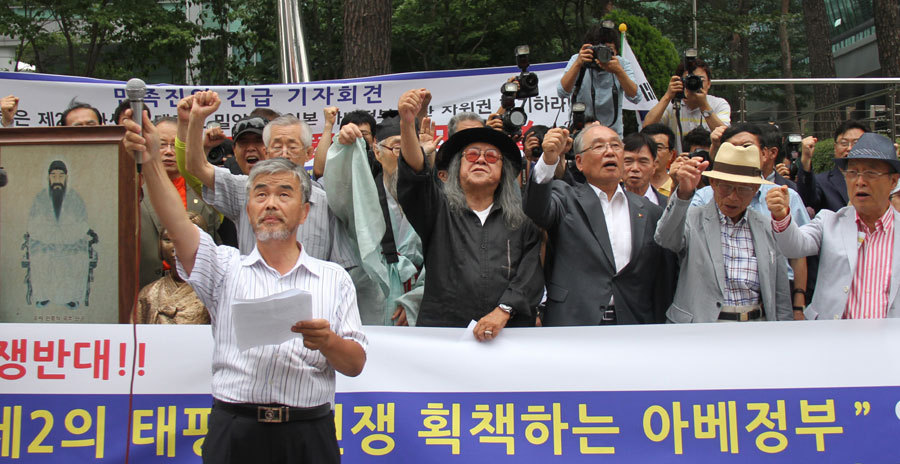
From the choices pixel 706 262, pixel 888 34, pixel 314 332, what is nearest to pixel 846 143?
pixel 706 262

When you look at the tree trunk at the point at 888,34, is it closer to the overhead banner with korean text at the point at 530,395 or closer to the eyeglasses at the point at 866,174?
the eyeglasses at the point at 866,174

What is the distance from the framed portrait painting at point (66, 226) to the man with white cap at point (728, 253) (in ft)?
8.13

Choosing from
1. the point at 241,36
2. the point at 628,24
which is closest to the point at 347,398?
the point at 628,24

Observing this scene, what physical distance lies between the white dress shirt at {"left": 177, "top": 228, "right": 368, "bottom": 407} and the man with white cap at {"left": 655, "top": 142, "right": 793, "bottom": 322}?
179 centimetres

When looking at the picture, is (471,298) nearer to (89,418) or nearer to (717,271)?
(717,271)

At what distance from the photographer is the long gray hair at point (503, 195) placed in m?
4.25

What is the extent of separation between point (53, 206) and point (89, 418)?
0.96 m

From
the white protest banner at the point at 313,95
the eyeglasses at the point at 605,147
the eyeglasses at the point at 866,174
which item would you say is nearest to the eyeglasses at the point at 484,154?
Result: the eyeglasses at the point at 605,147

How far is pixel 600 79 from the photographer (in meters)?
6.32

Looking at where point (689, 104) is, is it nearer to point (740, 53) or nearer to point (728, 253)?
point (728, 253)

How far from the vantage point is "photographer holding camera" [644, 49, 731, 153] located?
624cm

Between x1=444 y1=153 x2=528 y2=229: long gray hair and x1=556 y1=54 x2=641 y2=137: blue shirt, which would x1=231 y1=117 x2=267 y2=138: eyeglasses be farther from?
x1=556 y1=54 x2=641 y2=137: blue shirt

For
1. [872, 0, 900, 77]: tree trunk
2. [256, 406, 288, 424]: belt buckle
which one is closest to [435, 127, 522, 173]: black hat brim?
[256, 406, 288, 424]: belt buckle

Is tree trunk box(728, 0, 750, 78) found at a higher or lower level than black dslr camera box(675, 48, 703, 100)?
higher
